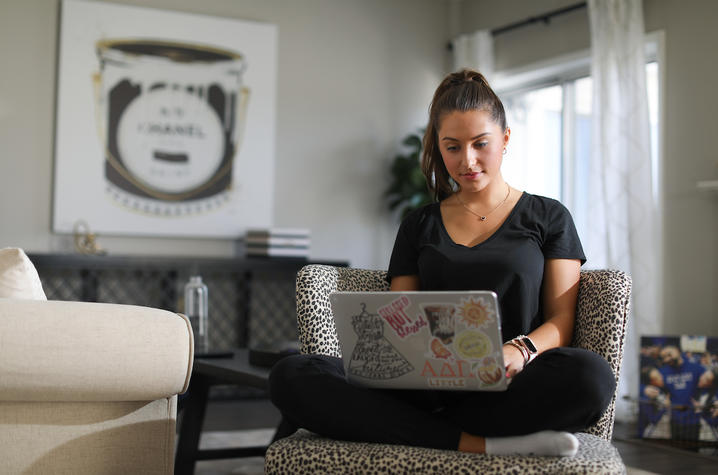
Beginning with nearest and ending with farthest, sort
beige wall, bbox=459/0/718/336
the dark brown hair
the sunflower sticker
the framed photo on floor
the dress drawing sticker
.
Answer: the sunflower sticker < the dress drawing sticker < the dark brown hair < the framed photo on floor < beige wall, bbox=459/0/718/336

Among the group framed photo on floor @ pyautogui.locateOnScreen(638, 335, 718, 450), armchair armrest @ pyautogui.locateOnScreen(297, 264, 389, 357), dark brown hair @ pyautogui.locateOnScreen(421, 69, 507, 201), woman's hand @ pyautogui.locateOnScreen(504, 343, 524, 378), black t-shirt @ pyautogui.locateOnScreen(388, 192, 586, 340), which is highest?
dark brown hair @ pyautogui.locateOnScreen(421, 69, 507, 201)

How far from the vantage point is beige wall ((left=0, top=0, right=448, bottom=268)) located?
14.8 feet

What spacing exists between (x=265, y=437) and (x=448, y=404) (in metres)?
2.14

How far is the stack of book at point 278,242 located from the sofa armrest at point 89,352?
119 inches

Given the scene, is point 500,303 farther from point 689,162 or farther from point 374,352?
point 689,162

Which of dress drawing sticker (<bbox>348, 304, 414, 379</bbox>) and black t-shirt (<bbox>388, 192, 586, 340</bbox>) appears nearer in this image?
dress drawing sticker (<bbox>348, 304, 414, 379</bbox>)

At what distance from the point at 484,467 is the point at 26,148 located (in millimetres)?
3762

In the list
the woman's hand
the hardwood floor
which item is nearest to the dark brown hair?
the woman's hand

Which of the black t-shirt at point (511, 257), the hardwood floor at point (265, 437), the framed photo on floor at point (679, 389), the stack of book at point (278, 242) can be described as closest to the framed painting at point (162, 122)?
the stack of book at point (278, 242)

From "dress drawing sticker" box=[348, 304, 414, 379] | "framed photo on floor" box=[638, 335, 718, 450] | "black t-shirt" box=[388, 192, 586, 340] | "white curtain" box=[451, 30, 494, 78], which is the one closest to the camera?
"dress drawing sticker" box=[348, 304, 414, 379]

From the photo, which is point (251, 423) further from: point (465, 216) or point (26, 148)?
point (465, 216)

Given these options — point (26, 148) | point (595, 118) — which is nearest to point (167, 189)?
point (26, 148)

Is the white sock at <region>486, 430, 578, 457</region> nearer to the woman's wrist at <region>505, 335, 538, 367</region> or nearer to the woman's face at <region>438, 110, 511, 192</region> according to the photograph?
the woman's wrist at <region>505, 335, 538, 367</region>

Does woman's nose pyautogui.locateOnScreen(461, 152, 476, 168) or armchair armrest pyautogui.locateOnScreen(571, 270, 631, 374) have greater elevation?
woman's nose pyautogui.locateOnScreen(461, 152, 476, 168)
